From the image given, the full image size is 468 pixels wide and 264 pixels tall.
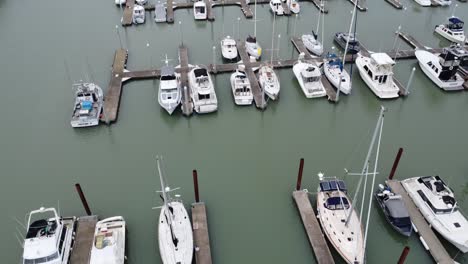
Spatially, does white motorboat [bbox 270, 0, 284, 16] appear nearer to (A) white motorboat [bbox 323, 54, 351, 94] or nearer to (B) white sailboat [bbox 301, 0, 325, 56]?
(B) white sailboat [bbox 301, 0, 325, 56]

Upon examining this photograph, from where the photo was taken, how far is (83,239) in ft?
61.8

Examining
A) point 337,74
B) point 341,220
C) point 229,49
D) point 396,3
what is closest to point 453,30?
point 396,3

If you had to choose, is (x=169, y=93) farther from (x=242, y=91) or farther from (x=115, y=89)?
(x=242, y=91)

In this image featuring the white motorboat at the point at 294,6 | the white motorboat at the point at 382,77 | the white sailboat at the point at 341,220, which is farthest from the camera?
the white motorboat at the point at 294,6

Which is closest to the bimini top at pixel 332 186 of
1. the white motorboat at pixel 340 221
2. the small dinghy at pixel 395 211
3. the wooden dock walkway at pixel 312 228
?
the white motorboat at pixel 340 221

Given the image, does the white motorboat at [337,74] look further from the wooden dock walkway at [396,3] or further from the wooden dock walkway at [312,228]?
the wooden dock walkway at [396,3]

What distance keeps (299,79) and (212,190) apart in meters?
13.3

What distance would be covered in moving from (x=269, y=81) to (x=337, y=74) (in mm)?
5622

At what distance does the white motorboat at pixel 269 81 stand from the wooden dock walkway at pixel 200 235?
11.8m

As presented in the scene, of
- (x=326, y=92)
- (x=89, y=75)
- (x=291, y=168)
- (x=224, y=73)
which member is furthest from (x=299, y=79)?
(x=89, y=75)

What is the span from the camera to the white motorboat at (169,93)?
1073 inches

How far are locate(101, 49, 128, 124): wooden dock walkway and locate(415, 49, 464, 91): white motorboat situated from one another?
25769 mm

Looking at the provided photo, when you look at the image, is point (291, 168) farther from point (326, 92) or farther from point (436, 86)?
point (436, 86)

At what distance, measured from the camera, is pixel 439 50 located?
35031 mm
